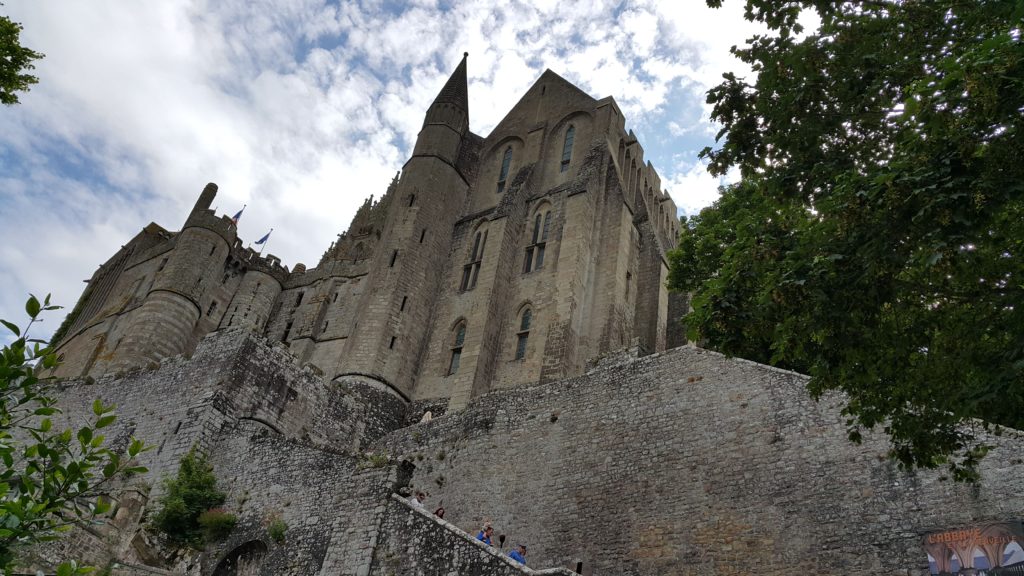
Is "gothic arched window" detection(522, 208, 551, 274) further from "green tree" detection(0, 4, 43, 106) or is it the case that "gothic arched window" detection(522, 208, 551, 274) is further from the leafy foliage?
"green tree" detection(0, 4, 43, 106)

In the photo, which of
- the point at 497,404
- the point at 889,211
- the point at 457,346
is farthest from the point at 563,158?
the point at 889,211

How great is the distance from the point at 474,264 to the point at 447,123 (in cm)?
808

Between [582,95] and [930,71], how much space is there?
85.8ft

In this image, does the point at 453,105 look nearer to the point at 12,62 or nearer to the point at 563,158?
the point at 563,158

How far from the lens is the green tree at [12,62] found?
1246 cm

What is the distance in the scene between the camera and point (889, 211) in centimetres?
805

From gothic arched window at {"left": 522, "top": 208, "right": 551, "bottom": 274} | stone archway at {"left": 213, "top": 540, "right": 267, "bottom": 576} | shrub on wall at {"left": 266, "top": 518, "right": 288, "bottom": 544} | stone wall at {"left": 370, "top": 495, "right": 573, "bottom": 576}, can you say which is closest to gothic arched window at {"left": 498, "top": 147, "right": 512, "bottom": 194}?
gothic arched window at {"left": 522, "top": 208, "right": 551, "bottom": 274}

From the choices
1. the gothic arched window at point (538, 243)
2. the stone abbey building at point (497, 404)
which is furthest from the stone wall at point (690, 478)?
the gothic arched window at point (538, 243)

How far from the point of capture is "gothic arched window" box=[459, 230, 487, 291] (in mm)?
30578

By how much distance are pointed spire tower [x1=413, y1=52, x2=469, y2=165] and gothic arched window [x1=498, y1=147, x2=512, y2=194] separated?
2.10m

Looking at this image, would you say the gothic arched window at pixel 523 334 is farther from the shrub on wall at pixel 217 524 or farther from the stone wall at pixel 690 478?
the shrub on wall at pixel 217 524

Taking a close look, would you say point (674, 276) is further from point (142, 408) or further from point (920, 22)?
point (142, 408)

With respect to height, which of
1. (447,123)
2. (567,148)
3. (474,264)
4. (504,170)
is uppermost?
(447,123)

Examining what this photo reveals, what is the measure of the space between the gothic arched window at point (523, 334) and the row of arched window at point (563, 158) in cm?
729
